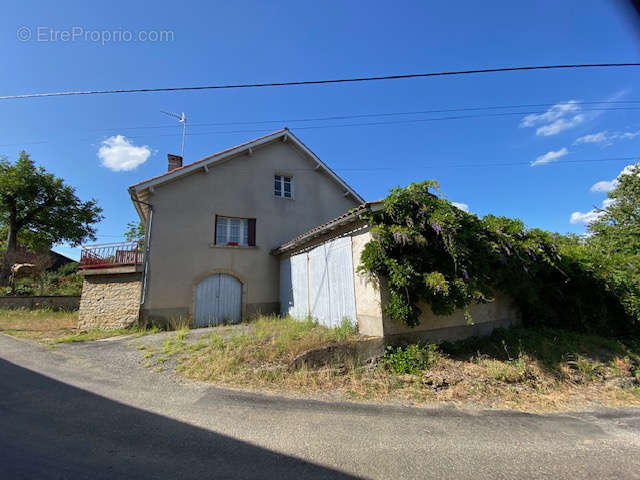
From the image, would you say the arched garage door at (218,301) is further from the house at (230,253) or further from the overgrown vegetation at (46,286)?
the overgrown vegetation at (46,286)

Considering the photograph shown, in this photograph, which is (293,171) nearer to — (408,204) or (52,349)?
(408,204)

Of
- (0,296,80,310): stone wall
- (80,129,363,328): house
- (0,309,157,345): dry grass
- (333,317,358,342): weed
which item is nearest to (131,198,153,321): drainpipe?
(80,129,363,328): house

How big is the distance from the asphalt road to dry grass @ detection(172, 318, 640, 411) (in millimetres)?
480

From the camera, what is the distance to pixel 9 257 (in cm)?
1923

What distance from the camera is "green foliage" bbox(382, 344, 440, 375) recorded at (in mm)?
5590

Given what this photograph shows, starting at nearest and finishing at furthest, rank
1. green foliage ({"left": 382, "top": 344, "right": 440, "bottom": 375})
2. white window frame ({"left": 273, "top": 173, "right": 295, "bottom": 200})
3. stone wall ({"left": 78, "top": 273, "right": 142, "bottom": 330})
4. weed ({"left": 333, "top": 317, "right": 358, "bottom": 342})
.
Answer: green foliage ({"left": 382, "top": 344, "right": 440, "bottom": 375}) → weed ({"left": 333, "top": 317, "right": 358, "bottom": 342}) → stone wall ({"left": 78, "top": 273, "right": 142, "bottom": 330}) → white window frame ({"left": 273, "top": 173, "right": 295, "bottom": 200})

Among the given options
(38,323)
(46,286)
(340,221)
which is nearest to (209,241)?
(340,221)

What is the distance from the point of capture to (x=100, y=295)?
1053 cm

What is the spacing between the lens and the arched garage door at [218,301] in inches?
416

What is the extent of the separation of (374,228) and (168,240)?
321 inches

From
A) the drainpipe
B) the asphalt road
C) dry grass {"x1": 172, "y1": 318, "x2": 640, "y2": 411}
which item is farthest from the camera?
the drainpipe

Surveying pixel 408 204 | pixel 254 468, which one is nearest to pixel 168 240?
pixel 408 204

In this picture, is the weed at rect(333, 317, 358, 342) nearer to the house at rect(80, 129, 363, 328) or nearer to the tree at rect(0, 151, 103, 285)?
the house at rect(80, 129, 363, 328)

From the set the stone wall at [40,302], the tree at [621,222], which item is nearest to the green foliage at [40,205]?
the stone wall at [40,302]
